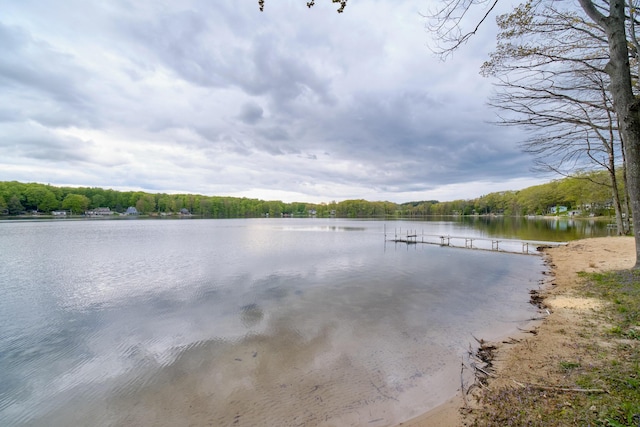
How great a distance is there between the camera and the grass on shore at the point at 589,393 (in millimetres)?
2783

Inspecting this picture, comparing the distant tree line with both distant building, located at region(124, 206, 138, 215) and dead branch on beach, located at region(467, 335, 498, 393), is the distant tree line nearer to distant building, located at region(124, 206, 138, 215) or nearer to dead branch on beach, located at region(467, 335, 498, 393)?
distant building, located at region(124, 206, 138, 215)

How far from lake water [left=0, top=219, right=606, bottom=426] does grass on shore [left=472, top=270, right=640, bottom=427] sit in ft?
4.54

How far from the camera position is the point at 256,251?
24109 mm

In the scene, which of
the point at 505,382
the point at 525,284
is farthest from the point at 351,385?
the point at 525,284

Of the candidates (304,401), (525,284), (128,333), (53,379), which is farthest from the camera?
(525,284)

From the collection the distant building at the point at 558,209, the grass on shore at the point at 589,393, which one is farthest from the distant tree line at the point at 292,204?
the grass on shore at the point at 589,393

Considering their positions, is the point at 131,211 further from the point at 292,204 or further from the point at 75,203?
the point at 292,204

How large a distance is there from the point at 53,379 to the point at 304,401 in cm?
551

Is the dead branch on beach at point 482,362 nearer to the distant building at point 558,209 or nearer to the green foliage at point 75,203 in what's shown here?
the distant building at point 558,209

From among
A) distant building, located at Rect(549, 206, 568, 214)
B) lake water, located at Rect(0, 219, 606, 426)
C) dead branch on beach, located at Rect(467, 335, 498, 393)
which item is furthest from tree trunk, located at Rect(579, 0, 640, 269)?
distant building, located at Rect(549, 206, 568, 214)

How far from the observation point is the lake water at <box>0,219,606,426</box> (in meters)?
4.72

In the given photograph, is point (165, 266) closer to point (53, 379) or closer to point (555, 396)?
point (53, 379)

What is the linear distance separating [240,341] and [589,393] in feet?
22.1

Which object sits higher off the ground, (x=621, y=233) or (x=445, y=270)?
(x=621, y=233)
